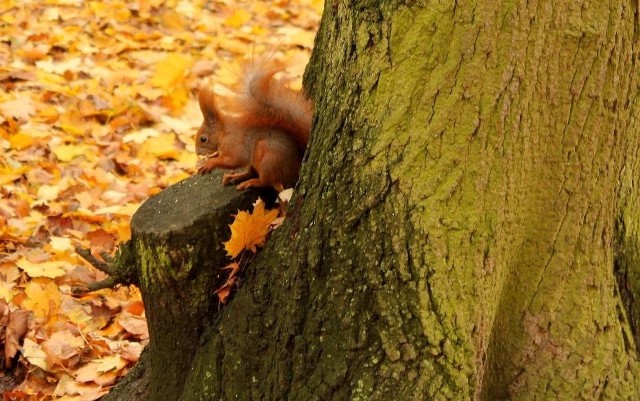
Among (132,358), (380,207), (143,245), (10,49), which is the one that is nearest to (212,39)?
(10,49)

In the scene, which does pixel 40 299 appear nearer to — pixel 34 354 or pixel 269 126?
pixel 34 354

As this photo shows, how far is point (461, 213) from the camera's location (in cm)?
184

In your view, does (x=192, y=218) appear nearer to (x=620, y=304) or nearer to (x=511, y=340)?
(x=511, y=340)

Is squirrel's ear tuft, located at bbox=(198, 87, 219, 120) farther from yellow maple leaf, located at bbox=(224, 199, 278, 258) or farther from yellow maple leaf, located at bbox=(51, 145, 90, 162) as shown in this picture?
yellow maple leaf, located at bbox=(51, 145, 90, 162)

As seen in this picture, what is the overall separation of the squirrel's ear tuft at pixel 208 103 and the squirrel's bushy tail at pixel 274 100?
0.47m

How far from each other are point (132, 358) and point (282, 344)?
1.14 meters

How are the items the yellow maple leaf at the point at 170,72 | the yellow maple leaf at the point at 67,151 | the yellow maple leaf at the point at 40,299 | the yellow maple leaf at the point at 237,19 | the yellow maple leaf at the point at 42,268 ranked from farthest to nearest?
the yellow maple leaf at the point at 237,19, the yellow maple leaf at the point at 170,72, the yellow maple leaf at the point at 67,151, the yellow maple leaf at the point at 42,268, the yellow maple leaf at the point at 40,299

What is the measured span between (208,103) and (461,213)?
1331 mm

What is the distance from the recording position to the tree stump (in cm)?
220

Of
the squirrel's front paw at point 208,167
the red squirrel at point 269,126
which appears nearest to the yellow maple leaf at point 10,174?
the squirrel's front paw at point 208,167

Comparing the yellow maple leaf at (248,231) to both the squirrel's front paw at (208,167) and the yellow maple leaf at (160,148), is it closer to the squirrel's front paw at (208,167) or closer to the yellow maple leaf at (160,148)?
the squirrel's front paw at (208,167)

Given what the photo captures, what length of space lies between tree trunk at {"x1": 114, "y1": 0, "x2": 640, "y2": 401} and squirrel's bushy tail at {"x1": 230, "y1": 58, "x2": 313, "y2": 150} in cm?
26

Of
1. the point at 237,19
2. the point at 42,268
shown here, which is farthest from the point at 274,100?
the point at 237,19

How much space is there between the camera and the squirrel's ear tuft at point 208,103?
291 centimetres
